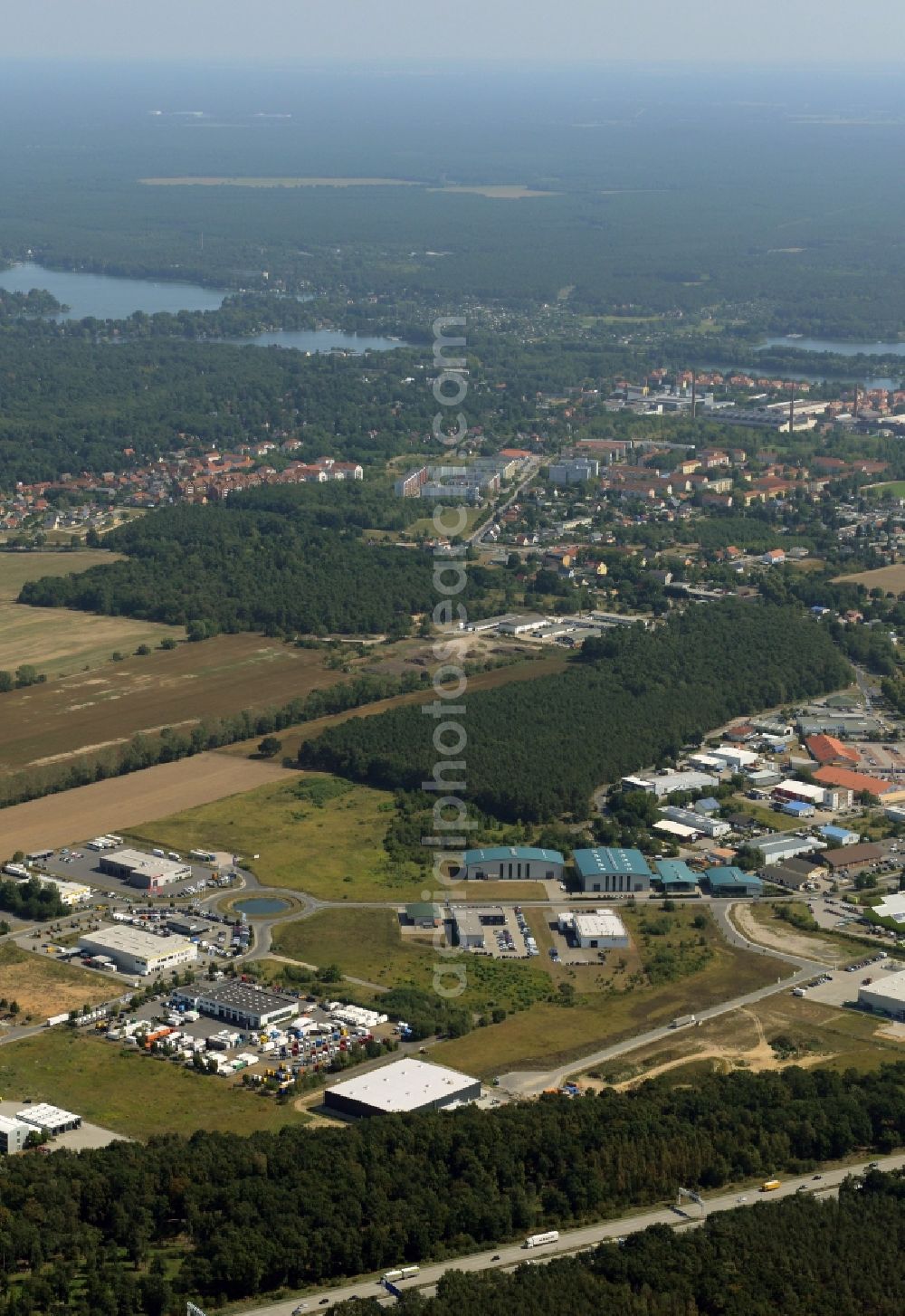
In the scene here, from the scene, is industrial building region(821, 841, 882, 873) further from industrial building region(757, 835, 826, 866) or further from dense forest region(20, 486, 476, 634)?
dense forest region(20, 486, 476, 634)

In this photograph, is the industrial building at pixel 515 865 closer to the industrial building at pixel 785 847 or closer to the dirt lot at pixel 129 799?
the industrial building at pixel 785 847

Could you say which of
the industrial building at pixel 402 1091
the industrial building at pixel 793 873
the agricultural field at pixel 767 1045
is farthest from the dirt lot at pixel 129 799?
the agricultural field at pixel 767 1045

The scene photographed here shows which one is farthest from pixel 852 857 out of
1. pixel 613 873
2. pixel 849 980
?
pixel 849 980

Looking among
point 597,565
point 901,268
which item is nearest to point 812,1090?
point 597,565

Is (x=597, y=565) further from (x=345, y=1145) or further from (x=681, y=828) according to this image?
(x=345, y=1145)

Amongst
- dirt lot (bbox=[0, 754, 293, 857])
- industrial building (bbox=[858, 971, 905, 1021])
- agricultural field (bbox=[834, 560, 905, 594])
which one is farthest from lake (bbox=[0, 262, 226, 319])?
industrial building (bbox=[858, 971, 905, 1021])

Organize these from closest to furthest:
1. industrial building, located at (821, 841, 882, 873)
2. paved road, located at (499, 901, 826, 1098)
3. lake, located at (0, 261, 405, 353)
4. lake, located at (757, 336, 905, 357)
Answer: paved road, located at (499, 901, 826, 1098), industrial building, located at (821, 841, 882, 873), lake, located at (757, 336, 905, 357), lake, located at (0, 261, 405, 353)
